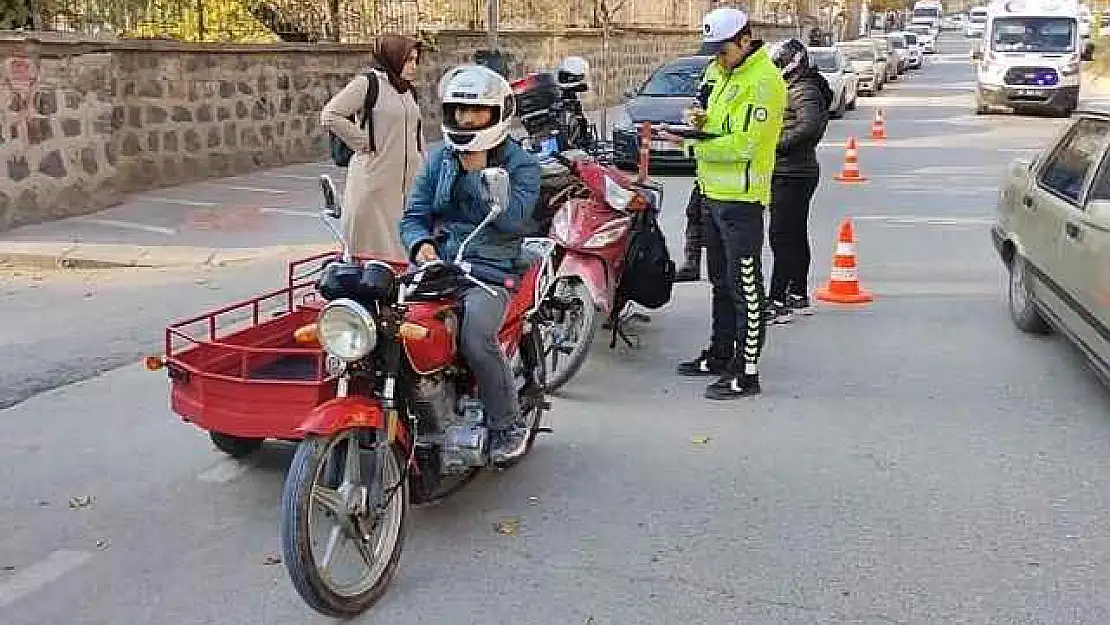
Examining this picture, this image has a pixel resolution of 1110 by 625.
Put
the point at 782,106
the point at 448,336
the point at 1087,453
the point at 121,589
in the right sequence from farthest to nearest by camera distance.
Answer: the point at 782,106
the point at 1087,453
the point at 448,336
the point at 121,589

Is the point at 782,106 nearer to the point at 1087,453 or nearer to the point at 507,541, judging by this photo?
the point at 1087,453

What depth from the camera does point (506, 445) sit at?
5188mm

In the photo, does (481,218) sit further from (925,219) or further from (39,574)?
(925,219)

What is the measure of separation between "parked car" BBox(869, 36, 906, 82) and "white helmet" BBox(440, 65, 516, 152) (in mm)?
35864

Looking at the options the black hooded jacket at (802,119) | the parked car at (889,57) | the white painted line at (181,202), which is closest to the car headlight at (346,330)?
the black hooded jacket at (802,119)

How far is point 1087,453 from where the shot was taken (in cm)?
605

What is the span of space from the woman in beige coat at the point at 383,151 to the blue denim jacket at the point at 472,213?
7.05ft

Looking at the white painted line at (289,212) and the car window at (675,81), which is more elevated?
the car window at (675,81)

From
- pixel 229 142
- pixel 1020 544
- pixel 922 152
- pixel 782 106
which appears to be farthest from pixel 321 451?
pixel 922 152

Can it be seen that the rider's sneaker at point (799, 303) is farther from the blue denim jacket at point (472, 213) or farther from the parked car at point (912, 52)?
the parked car at point (912, 52)

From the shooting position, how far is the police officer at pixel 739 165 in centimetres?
669

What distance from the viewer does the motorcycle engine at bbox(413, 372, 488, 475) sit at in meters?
4.81

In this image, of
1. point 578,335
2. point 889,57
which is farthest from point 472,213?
point 889,57

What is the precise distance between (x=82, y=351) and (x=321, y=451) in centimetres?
425
